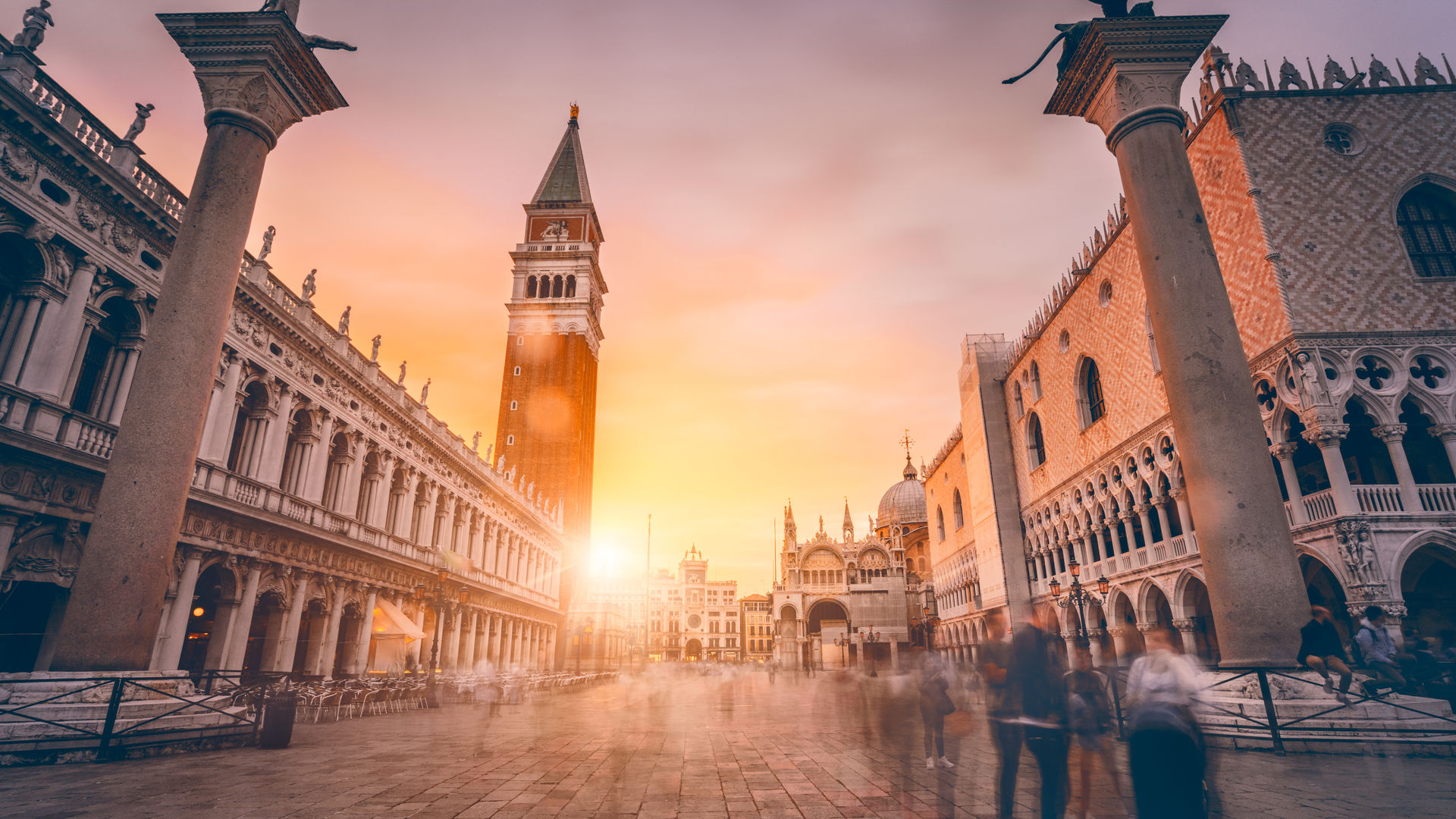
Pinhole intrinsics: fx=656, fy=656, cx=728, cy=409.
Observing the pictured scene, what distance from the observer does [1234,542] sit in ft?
29.2

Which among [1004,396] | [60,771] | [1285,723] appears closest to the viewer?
[60,771]

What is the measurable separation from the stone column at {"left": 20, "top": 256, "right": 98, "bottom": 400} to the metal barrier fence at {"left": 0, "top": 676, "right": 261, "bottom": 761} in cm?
728

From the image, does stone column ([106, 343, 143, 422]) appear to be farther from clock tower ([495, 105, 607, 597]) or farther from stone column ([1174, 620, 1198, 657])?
clock tower ([495, 105, 607, 597])

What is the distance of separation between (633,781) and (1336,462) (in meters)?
18.0

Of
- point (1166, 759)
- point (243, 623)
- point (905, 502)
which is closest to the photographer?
point (1166, 759)

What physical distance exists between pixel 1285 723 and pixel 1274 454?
1165 centimetres

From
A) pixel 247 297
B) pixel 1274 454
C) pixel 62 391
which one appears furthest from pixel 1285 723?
pixel 247 297

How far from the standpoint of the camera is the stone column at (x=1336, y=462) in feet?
50.7

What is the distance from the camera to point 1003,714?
5672 mm

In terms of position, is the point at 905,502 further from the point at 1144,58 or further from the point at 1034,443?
the point at 1144,58

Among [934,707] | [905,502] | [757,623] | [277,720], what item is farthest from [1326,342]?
[757,623]

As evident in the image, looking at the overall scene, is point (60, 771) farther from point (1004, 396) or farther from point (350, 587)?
point (1004, 396)

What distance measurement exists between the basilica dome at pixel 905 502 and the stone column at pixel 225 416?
7159 centimetres

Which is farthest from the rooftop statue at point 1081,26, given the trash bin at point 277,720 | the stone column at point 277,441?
the stone column at point 277,441
